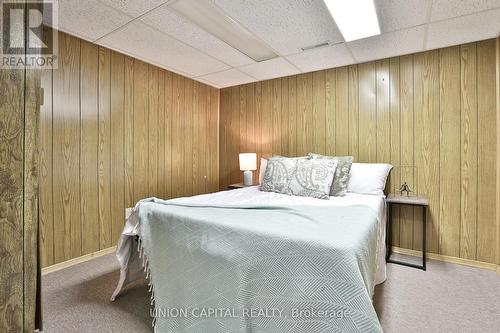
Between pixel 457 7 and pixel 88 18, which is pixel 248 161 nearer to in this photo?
pixel 88 18

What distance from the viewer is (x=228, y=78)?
3527 mm

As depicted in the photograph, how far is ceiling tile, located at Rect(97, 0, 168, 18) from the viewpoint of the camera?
5.89ft

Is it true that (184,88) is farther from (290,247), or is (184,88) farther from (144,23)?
(290,247)

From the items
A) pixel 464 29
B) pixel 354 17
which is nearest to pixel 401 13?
pixel 354 17

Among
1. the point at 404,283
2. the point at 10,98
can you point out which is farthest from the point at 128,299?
the point at 404,283

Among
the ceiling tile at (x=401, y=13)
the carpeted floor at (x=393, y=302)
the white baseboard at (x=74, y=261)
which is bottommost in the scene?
the carpeted floor at (x=393, y=302)

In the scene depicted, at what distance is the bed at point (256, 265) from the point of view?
95 centimetres

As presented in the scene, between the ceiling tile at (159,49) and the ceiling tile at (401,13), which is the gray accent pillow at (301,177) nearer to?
the ceiling tile at (401,13)

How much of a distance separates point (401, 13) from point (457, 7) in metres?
0.38

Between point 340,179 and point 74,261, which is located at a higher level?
point 340,179

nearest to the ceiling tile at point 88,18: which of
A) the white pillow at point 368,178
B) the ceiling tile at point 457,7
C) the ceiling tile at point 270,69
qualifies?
the ceiling tile at point 270,69

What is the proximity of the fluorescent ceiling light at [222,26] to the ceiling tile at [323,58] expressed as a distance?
306 millimetres

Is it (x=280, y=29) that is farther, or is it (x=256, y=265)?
(x=280, y=29)

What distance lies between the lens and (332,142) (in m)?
3.10
